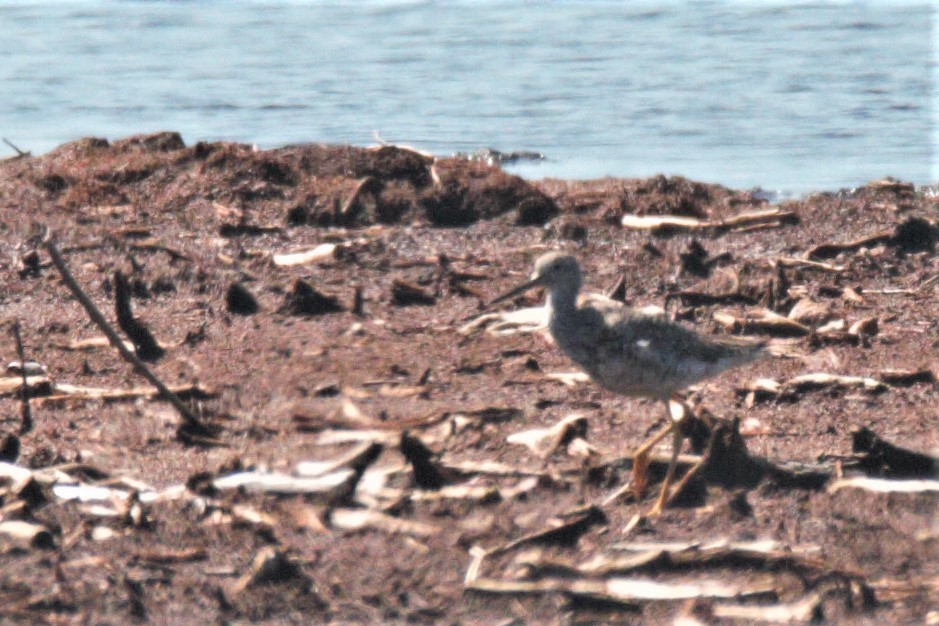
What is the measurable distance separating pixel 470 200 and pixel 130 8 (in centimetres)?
1373

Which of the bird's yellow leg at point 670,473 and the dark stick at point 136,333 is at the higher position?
the dark stick at point 136,333

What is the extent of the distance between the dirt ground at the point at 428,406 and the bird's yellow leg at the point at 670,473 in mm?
69

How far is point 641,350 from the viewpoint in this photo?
6.15 metres

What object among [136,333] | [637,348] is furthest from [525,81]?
[637,348]

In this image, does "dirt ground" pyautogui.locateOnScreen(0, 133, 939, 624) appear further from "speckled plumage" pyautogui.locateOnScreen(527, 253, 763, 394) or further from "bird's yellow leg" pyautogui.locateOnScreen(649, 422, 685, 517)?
"speckled plumage" pyautogui.locateOnScreen(527, 253, 763, 394)

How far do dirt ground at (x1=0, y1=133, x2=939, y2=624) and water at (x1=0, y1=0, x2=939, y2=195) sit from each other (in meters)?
3.18

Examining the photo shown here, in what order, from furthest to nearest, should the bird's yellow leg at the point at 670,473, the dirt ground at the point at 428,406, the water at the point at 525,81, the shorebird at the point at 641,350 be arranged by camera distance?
the water at the point at 525,81 → the shorebird at the point at 641,350 → the bird's yellow leg at the point at 670,473 → the dirt ground at the point at 428,406

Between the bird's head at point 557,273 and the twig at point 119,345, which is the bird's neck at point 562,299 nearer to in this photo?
the bird's head at point 557,273

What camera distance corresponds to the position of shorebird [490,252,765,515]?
6.17 metres

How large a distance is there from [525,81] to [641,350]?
1137cm

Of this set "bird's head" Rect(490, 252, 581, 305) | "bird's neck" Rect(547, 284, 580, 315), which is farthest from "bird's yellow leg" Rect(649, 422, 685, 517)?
"bird's head" Rect(490, 252, 581, 305)

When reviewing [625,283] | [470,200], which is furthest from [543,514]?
[470,200]

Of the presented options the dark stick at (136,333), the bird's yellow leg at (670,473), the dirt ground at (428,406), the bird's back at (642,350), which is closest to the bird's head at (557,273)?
the bird's back at (642,350)

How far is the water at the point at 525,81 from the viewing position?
13930 millimetres
